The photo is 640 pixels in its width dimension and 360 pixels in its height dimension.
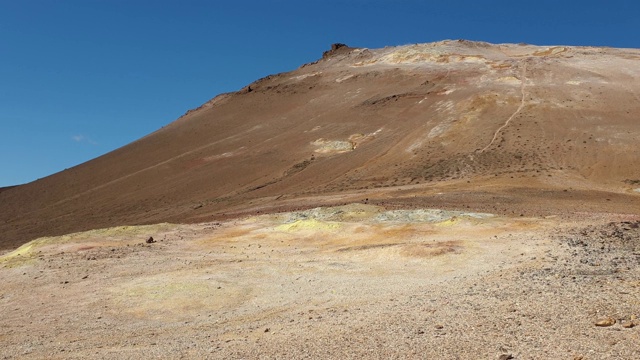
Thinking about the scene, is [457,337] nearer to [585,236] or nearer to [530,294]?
[530,294]

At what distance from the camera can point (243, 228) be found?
26500 mm

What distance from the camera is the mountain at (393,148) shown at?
37.3 meters

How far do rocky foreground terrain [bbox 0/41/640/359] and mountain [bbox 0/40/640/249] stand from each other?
300 millimetres

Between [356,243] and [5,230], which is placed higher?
[5,230]

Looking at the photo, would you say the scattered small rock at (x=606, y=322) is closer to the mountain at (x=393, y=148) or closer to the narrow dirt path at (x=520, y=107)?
the mountain at (x=393, y=148)

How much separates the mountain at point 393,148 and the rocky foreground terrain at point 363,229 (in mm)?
300

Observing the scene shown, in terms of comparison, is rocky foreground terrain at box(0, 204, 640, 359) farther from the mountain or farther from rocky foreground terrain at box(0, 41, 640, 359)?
the mountain

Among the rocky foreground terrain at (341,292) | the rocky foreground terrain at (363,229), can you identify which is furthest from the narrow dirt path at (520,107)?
the rocky foreground terrain at (341,292)

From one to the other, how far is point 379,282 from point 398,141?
3946cm

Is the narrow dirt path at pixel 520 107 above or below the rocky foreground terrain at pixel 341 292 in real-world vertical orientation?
above

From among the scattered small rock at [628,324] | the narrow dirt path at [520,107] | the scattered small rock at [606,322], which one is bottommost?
the scattered small rock at [628,324]

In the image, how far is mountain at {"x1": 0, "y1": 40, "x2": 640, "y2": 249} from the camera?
3728cm

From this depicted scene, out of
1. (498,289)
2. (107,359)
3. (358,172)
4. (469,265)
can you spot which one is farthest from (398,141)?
(107,359)

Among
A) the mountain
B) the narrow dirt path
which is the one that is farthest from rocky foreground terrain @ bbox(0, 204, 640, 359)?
the narrow dirt path
